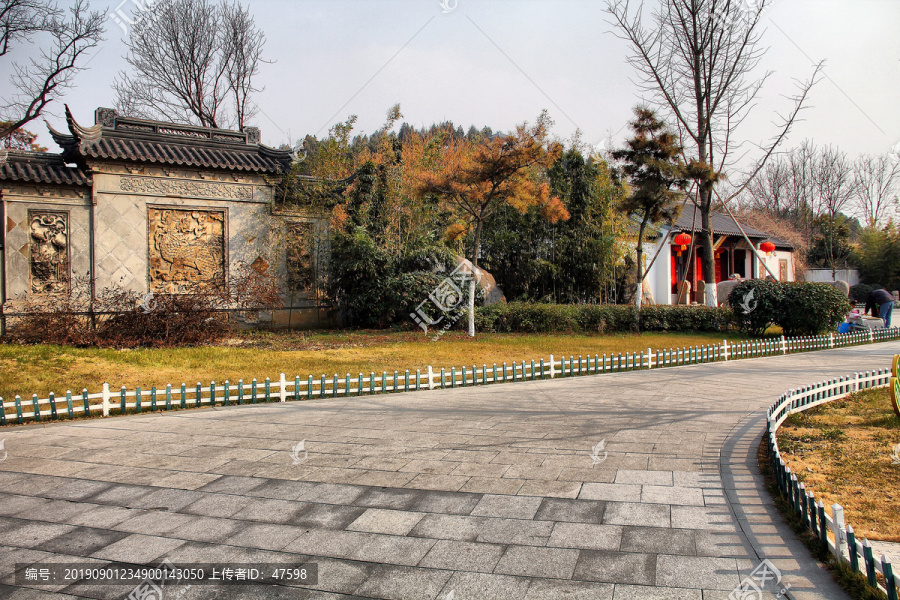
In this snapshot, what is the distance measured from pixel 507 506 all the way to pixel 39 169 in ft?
46.6

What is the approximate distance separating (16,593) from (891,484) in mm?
5742

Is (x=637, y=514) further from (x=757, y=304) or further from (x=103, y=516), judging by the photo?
(x=757, y=304)

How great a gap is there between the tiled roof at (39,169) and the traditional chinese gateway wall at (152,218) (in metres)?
0.02

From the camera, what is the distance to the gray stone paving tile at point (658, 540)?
3.21 m

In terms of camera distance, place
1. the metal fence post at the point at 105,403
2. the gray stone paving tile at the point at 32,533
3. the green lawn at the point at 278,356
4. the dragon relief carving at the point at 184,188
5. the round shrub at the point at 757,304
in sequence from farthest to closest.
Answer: the round shrub at the point at 757,304, the dragon relief carving at the point at 184,188, the green lawn at the point at 278,356, the metal fence post at the point at 105,403, the gray stone paving tile at the point at 32,533

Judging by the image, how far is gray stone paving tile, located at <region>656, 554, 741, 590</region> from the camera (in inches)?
112

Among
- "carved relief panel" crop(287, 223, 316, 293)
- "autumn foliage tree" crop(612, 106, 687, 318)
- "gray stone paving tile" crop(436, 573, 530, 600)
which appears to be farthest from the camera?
"autumn foliage tree" crop(612, 106, 687, 318)

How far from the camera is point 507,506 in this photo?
3889 millimetres

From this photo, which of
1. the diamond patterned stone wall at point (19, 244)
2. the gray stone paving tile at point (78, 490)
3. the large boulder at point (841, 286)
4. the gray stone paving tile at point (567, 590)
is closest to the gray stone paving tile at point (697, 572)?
the gray stone paving tile at point (567, 590)

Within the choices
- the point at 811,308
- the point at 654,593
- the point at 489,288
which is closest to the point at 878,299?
the point at 811,308

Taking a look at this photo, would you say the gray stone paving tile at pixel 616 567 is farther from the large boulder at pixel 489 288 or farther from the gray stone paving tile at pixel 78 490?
the large boulder at pixel 489 288

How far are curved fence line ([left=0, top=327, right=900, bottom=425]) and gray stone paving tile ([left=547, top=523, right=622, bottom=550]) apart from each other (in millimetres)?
5042

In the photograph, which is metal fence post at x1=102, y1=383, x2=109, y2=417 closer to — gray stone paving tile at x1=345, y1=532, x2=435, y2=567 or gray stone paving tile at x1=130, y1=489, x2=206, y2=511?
gray stone paving tile at x1=130, y1=489, x2=206, y2=511

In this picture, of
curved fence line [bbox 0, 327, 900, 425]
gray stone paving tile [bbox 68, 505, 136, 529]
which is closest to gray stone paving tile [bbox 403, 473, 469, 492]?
gray stone paving tile [bbox 68, 505, 136, 529]
